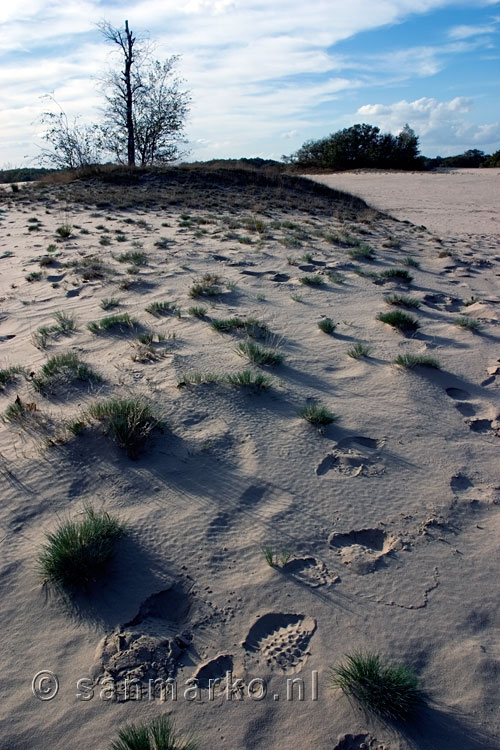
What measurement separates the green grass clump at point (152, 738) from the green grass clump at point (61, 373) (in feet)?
8.09

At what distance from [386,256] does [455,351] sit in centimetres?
423

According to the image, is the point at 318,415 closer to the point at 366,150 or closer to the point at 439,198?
the point at 439,198

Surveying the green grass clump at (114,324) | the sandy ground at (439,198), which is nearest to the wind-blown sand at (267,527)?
the green grass clump at (114,324)

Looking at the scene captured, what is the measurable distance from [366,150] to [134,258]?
99.9ft

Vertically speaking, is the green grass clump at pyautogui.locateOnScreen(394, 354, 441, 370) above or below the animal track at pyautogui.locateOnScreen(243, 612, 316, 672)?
above

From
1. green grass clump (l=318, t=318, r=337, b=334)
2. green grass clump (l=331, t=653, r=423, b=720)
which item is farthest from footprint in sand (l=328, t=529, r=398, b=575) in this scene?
green grass clump (l=318, t=318, r=337, b=334)

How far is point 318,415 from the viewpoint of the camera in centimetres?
332

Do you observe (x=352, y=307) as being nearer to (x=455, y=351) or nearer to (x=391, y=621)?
(x=455, y=351)

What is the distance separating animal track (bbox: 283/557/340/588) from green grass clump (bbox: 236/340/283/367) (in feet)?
6.45

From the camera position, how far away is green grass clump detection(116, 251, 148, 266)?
7020mm

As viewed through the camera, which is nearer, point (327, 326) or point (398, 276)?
point (327, 326)

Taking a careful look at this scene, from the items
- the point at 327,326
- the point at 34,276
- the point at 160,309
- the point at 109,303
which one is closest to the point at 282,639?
the point at 327,326

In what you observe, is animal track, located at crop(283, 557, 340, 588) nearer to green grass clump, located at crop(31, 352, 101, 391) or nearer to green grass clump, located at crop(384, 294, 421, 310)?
green grass clump, located at crop(31, 352, 101, 391)

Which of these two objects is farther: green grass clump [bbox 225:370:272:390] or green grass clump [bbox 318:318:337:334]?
green grass clump [bbox 318:318:337:334]
